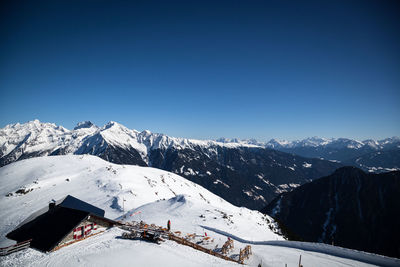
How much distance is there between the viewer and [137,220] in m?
46.3

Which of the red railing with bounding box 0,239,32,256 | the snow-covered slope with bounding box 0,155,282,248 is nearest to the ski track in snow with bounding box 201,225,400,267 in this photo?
the snow-covered slope with bounding box 0,155,282,248

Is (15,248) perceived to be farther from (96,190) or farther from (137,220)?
(96,190)

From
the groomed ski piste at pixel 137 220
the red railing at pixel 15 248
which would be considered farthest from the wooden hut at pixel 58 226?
the groomed ski piste at pixel 137 220

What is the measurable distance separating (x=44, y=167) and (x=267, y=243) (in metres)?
115

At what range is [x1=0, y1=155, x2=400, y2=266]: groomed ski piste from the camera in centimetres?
2328

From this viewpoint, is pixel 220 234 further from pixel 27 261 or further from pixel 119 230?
pixel 27 261

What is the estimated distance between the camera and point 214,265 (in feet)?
76.1

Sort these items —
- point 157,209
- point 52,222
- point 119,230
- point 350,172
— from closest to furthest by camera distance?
point 52,222 < point 119,230 < point 157,209 < point 350,172

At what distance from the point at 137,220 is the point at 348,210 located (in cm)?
14940

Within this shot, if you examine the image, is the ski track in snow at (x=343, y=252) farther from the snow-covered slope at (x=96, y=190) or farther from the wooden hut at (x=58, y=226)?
the wooden hut at (x=58, y=226)

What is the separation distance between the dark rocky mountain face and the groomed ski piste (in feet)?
211

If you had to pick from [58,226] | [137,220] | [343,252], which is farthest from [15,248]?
[343,252]

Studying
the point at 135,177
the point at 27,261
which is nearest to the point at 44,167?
the point at 135,177

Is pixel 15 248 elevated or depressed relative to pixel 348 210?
elevated
